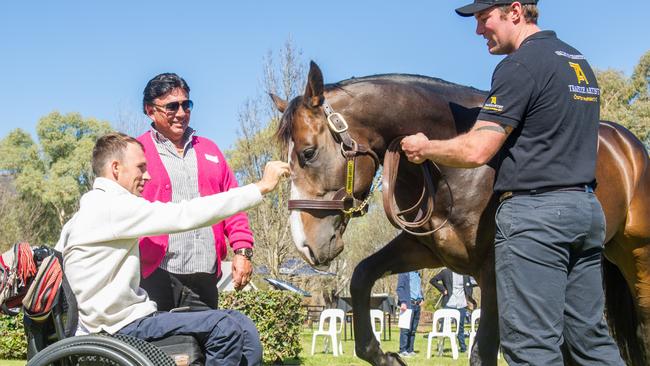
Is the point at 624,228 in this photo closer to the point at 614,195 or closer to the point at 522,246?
the point at 614,195

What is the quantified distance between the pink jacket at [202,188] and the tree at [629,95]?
2888cm

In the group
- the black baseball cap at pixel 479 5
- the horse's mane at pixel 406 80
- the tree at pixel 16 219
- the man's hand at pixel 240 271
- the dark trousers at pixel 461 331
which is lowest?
the dark trousers at pixel 461 331

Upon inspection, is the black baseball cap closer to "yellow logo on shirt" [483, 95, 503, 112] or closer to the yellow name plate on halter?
"yellow logo on shirt" [483, 95, 503, 112]

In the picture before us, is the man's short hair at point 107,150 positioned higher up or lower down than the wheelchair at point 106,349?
higher up

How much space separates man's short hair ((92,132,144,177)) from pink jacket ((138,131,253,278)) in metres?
0.73

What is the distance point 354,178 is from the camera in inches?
162

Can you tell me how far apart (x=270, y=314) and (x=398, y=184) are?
7.34m

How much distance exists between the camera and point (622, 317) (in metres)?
5.41

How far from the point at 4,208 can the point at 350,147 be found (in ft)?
106

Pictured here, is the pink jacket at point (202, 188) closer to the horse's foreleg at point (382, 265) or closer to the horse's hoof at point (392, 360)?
the horse's foreleg at point (382, 265)

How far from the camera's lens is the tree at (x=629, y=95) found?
30.9 m

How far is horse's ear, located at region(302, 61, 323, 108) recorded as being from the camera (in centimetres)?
407

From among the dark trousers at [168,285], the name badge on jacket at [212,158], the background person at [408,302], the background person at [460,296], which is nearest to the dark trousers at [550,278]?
the dark trousers at [168,285]

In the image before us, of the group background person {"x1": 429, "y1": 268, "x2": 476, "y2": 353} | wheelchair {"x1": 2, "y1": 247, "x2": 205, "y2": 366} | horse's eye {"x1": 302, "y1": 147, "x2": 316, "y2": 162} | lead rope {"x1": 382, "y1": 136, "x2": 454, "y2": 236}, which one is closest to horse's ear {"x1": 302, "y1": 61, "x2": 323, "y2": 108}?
horse's eye {"x1": 302, "y1": 147, "x2": 316, "y2": 162}
